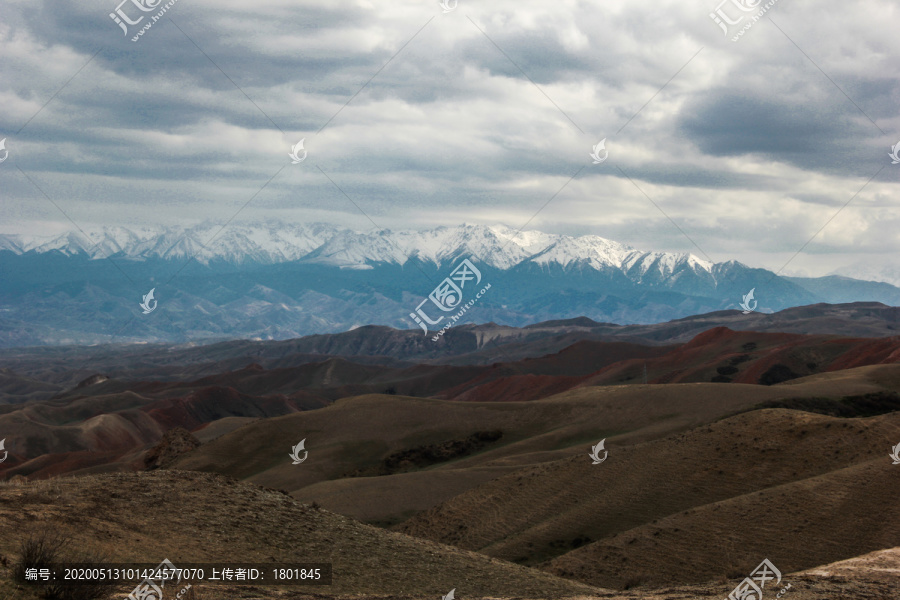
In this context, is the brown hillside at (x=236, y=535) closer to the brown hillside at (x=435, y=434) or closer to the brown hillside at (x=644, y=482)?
the brown hillside at (x=644, y=482)

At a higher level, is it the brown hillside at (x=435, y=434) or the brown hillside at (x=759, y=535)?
the brown hillside at (x=435, y=434)

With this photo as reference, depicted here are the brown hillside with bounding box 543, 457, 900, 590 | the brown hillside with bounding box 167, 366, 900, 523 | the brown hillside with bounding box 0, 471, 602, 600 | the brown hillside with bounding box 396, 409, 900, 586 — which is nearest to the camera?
the brown hillside with bounding box 0, 471, 602, 600

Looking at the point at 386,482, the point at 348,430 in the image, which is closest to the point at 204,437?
the point at 348,430

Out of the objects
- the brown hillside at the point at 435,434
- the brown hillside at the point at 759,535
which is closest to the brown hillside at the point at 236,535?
the brown hillside at the point at 759,535

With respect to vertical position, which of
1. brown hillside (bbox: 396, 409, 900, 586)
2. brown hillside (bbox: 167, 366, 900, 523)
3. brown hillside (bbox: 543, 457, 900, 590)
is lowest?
brown hillside (bbox: 543, 457, 900, 590)

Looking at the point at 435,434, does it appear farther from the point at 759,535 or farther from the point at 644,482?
the point at 759,535

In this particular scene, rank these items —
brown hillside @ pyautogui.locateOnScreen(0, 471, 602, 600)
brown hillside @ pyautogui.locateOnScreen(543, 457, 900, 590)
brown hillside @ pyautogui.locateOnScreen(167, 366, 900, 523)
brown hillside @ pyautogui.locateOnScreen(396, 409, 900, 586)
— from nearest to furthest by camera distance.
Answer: brown hillside @ pyautogui.locateOnScreen(0, 471, 602, 600) → brown hillside @ pyautogui.locateOnScreen(543, 457, 900, 590) → brown hillside @ pyautogui.locateOnScreen(396, 409, 900, 586) → brown hillside @ pyautogui.locateOnScreen(167, 366, 900, 523)

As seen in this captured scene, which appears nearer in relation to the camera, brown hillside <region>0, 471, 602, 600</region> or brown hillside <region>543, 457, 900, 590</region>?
brown hillside <region>0, 471, 602, 600</region>

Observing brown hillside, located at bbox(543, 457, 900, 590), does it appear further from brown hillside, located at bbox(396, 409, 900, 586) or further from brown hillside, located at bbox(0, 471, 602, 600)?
brown hillside, located at bbox(0, 471, 602, 600)

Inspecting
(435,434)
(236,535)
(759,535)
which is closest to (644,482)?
(759,535)

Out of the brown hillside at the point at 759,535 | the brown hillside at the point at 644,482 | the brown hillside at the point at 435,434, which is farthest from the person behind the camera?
the brown hillside at the point at 435,434

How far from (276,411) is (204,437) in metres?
59.1

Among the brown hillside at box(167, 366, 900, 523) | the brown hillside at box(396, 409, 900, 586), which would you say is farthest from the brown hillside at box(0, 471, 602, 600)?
the brown hillside at box(167, 366, 900, 523)

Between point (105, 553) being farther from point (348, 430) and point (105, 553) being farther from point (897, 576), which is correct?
point (348, 430)
